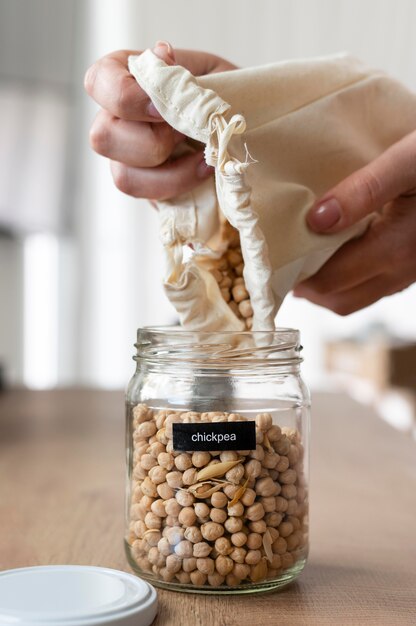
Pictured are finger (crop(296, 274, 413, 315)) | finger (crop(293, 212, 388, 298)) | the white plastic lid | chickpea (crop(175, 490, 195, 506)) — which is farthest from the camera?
finger (crop(296, 274, 413, 315))

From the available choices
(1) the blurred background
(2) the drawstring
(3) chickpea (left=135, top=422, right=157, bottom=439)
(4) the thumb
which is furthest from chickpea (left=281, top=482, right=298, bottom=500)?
(1) the blurred background

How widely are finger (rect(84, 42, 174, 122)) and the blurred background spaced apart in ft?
7.64

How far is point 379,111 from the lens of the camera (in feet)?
2.67

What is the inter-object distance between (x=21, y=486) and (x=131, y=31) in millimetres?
2659

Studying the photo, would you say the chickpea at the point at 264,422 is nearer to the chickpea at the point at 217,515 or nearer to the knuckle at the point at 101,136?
the chickpea at the point at 217,515

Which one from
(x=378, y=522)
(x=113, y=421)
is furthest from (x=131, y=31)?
(x=378, y=522)

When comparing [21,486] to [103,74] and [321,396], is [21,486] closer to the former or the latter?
[103,74]

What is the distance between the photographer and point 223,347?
609mm

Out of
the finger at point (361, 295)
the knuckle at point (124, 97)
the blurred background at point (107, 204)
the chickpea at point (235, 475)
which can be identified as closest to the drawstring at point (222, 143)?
the knuckle at point (124, 97)

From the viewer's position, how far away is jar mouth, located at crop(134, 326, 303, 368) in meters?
0.61

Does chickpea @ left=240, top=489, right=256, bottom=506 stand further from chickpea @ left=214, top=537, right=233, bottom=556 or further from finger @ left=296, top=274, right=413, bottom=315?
finger @ left=296, top=274, right=413, bottom=315

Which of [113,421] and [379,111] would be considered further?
[113,421]

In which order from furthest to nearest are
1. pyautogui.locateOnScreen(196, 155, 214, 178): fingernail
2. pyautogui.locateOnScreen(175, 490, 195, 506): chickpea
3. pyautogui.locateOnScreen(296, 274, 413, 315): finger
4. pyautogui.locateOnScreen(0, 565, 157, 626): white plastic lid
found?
pyautogui.locateOnScreen(296, 274, 413, 315): finger < pyautogui.locateOnScreen(196, 155, 214, 178): fingernail < pyautogui.locateOnScreen(175, 490, 195, 506): chickpea < pyautogui.locateOnScreen(0, 565, 157, 626): white plastic lid

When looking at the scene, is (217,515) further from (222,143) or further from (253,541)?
(222,143)
